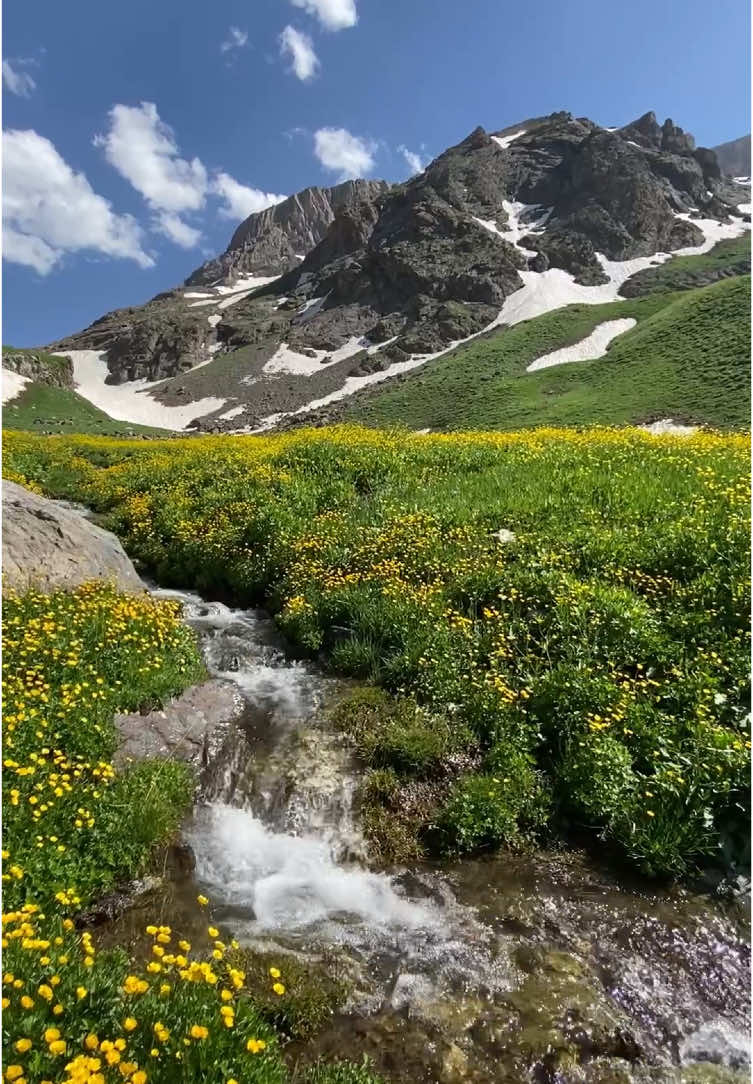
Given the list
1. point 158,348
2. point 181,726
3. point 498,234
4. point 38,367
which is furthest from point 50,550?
point 498,234

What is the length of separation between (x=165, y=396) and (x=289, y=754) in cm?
14602

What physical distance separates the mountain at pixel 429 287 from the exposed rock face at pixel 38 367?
1005 centimetres

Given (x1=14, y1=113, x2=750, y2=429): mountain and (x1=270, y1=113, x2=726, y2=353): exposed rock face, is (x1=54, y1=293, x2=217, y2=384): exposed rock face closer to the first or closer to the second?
(x1=14, y1=113, x2=750, y2=429): mountain

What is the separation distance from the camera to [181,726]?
831cm

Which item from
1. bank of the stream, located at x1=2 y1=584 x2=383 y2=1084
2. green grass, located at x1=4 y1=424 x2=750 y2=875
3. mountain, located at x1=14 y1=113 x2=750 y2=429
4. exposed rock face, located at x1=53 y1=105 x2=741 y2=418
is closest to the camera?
bank of the stream, located at x1=2 y1=584 x2=383 y2=1084

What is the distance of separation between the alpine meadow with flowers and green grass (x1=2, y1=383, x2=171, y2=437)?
6386 centimetres

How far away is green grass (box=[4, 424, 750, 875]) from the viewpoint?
677 centimetres

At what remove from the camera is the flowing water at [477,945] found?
4.52 metres

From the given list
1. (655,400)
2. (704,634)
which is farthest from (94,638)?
(655,400)

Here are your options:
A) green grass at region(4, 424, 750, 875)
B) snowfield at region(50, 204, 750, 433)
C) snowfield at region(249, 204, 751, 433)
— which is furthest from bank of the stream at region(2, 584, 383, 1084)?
snowfield at region(249, 204, 751, 433)

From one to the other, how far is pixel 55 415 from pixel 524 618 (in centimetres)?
9340

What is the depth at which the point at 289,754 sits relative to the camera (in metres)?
7.98

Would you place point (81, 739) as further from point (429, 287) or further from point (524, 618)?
point (429, 287)

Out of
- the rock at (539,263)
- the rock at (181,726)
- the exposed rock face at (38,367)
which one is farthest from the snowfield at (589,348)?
the rock at (181,726)
